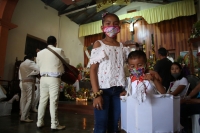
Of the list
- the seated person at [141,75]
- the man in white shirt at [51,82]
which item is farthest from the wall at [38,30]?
the seated person at [141,75]

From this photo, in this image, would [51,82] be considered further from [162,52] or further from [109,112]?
[162,52]

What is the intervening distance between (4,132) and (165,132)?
2084 millimetres

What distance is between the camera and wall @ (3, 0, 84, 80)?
505 cm

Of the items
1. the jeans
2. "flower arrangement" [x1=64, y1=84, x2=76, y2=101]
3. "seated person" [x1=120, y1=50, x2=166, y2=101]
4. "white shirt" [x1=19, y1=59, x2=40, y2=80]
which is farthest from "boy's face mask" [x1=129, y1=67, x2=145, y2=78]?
"flower arrangement" [x1=64, y1=84, x2=76, y2=101]

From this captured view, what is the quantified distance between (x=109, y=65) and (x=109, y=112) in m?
0.33

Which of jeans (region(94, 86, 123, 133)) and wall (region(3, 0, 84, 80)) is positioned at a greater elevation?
wall (region(3, 0, 84, 80))

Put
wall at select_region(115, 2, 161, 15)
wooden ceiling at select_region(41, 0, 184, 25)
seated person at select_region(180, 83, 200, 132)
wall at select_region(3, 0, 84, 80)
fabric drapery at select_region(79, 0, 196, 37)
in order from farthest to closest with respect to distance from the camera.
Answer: wall at select_region(115, 2, 161, 15)
wooden ceiling at select_region(41, 0, 184, 25)
fabric drapery at select_region(79, 0, 196, 37)
wall at select_region(3, 0, 84, 80)
seated person at select_region(180, 83, 200, 132)

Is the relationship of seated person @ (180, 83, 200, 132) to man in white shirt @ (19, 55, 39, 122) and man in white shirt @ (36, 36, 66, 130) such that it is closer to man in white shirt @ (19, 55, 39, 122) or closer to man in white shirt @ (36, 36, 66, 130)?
man in white shirt @ (36, 36, 66, 130)

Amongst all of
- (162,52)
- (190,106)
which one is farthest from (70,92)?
(190,106)

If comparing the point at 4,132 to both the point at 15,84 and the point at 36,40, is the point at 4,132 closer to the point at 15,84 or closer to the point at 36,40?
the point at 15,84

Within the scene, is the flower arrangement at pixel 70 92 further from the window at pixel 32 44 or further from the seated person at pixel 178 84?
the seated person at pixel 178 84

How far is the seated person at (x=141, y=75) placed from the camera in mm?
906

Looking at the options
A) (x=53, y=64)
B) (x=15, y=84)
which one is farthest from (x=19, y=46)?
(x=53, y=64)

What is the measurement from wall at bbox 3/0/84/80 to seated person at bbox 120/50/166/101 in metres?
4.91
